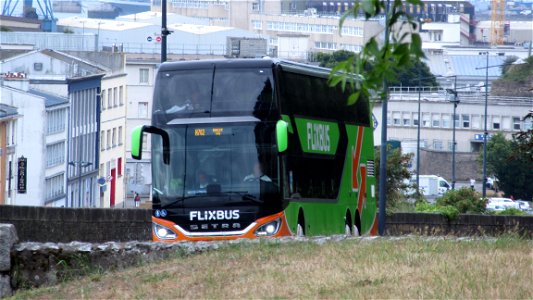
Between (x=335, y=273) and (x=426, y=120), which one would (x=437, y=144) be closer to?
(x=426, y=120)

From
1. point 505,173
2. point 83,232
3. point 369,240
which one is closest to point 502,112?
point 505,173

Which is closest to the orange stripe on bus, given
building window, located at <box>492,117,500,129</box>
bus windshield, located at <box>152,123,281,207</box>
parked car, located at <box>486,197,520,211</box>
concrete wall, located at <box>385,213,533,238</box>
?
concrete wall, located at <box>385,213,533,238</box>

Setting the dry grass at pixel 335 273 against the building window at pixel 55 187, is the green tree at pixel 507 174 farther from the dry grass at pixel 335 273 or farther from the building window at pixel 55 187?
the dry grass at pixel 335 273

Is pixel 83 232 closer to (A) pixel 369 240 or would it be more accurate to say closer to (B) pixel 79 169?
(A) pixel 369 240

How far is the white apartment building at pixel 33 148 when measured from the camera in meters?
77.7

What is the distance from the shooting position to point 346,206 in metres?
26.7

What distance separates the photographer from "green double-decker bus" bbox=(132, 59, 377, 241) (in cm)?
2266

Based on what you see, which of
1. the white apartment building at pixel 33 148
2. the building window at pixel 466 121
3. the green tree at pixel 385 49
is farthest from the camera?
the building window at pixel 466 121

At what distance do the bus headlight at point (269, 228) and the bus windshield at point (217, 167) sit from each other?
1.21 ft

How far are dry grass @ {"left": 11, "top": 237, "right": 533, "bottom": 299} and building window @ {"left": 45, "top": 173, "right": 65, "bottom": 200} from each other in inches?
2605

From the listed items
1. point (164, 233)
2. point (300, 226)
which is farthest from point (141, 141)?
point (300, 226)

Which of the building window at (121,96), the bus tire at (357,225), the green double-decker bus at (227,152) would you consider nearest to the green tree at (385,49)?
the green double-decker bus at (227,152)

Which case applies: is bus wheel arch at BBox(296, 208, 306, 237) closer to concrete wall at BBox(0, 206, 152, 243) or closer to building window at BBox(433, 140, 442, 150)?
concrete wall at BBox(0, 206, 152, 243)

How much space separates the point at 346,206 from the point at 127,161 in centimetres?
7750
